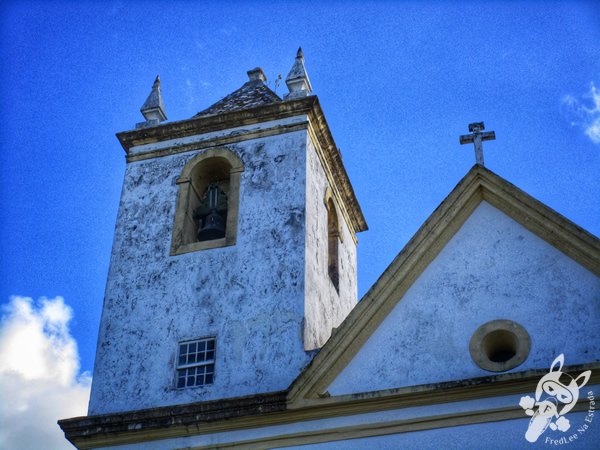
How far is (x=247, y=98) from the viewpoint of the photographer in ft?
65.3

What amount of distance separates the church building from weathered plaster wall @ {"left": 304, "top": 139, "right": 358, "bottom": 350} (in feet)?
0.22

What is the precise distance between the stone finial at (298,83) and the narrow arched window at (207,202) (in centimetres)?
184

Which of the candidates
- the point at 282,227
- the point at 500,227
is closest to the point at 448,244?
the point at 500,227

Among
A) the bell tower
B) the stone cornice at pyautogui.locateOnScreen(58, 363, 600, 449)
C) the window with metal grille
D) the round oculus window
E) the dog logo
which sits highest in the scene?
the bell tower

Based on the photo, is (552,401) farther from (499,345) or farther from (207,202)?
(207,202)

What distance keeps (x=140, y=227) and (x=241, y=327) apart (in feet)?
10.9

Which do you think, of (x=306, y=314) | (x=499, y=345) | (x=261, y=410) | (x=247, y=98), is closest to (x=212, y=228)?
(x=306, y=314)

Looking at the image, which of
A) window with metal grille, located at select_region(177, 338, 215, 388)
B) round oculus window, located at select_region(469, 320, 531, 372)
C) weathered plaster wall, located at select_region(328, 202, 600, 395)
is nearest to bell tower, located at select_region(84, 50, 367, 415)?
window with metal grille, located at select_region(177, 338, 215, 388)

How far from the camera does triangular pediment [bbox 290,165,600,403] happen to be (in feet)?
45.5

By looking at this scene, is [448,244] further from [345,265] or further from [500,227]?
[345,265]

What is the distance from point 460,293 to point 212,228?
5.42 meters

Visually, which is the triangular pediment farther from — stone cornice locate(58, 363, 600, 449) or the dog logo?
the dog logo

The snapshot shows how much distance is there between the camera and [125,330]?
658 inches

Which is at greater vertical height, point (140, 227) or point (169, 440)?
point (140, 227)
